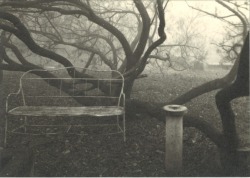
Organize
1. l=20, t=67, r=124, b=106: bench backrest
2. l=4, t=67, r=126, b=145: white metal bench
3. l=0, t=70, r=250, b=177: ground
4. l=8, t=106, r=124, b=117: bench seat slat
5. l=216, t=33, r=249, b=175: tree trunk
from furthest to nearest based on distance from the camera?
l=20, t=67, r=124, b=106: bench backrest < l=4, t=67, r=126, b=145: white metal bench < l=8, t=106, r=124, b=117: bench seat slat < l=0, t=70, r=250, b=177: ground < l=216, t=33, r=249, b=175: tree trunk

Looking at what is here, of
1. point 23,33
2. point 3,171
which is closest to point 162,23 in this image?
point 23,33

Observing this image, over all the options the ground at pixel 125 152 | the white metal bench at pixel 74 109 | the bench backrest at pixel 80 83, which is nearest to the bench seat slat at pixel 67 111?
the white metal bench at pixel 74 109

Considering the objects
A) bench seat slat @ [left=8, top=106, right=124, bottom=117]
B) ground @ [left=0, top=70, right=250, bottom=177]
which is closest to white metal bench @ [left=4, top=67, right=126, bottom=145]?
bench seat slat @ [left=8, top=106, right=124, bottom=117]

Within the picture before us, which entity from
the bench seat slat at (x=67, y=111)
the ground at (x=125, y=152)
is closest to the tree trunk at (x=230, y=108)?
the ground at (x=125, y=152)

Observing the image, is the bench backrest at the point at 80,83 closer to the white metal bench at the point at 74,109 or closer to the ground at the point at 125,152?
the white metal bench at the point at 74,109

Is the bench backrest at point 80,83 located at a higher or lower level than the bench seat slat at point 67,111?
higher

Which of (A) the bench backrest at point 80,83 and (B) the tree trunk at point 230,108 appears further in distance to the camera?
(A) the bench backrest at point 80,83

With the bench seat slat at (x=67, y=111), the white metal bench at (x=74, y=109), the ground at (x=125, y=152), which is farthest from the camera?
the white metal bench at (x=74, y=109)

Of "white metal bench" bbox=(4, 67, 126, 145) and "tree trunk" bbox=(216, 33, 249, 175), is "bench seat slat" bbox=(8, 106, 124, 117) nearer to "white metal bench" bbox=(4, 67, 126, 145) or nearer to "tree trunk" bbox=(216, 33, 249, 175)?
"white metal bench" bbox=(4, 67, 126, 145)

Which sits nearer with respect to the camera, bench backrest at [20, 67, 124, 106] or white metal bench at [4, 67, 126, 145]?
white metal bench at [4, 67, 126, 145]

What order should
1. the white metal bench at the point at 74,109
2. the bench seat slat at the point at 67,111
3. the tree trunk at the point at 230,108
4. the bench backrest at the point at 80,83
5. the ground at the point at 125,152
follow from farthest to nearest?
the bench backrest at the point at 80,83
the white metal bench at the point at 74,109
the bench seat slat at the point at 67,111
the ground at the point at 125,152
the tree trunk at the point at 230,108

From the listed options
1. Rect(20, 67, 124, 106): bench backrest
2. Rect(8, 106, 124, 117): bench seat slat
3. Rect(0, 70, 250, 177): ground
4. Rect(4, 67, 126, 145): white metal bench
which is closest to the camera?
Rect(0, 70, 250, 177): ground

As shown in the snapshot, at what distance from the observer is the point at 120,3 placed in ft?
36.7

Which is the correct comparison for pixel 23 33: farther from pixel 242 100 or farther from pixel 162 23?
pixel 242 100
